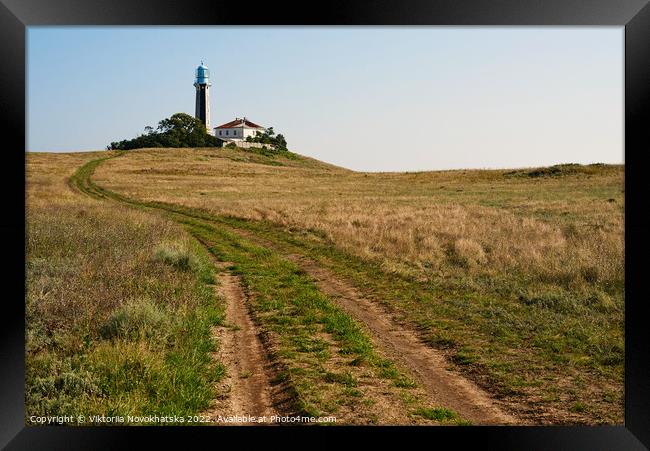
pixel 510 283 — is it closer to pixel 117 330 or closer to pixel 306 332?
pixel 306 332

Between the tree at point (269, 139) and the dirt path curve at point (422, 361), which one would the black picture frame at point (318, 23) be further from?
the tree at point (269, 139)

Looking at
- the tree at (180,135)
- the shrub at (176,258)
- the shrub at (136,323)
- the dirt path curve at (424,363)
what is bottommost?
the dirt path curve at (424,363)

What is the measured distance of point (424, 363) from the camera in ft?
22.1

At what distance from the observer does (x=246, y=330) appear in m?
7.85

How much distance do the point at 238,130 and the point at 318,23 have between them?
47451 millimetres

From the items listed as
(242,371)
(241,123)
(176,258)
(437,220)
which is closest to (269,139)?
(241,123)

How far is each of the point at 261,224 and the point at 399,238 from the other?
8.23 metres

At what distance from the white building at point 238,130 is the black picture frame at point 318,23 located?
139 feet

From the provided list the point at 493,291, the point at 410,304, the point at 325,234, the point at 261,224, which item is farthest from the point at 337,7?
the point at 261,224

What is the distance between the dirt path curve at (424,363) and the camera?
547 cm

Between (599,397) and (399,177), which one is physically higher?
(399,177)

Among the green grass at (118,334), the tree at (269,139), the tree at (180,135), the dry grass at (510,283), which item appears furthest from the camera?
the tree at (269,139)

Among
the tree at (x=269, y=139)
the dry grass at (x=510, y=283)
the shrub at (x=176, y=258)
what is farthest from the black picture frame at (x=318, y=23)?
the tree at (x=269, y=139)

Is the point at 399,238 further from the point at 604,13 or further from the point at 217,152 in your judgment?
the point at 217,152
